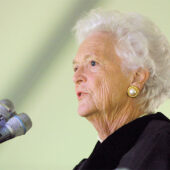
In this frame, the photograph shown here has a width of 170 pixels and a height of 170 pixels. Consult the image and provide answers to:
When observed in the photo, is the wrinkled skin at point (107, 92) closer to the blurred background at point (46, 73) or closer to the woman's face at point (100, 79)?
the woman's face at point (100, 79)

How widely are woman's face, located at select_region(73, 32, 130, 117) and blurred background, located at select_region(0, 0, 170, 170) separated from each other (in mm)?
900

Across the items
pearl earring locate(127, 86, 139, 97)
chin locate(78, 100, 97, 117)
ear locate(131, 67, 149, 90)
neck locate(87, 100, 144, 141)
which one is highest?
ear locate(131, 67, 149, 90)

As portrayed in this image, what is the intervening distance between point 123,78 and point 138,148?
0.91ft

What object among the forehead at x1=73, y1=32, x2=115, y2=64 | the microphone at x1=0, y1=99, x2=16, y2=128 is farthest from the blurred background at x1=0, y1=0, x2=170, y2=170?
the microphone at x1=0, y1=99, x2=16, y2=128

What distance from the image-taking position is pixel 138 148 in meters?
1.20

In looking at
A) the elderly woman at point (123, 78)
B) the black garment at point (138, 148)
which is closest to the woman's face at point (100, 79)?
the elderly woman at point (123, 78)

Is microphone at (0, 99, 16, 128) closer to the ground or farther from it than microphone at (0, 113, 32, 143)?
farther from it

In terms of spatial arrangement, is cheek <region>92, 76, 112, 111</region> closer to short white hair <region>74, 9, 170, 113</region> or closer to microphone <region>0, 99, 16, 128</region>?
short white hair <region>74, 9, 170, 113</region>

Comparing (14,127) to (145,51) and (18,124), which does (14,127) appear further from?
(145,51)

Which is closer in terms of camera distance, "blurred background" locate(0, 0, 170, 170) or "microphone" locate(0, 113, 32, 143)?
"microphone" locate(0, 113, 32, 143)

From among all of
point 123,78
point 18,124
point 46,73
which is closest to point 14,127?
point 18,124

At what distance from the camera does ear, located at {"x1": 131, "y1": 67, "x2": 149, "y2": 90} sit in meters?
1.37

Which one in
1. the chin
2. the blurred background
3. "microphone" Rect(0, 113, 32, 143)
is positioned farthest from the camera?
the blurred background

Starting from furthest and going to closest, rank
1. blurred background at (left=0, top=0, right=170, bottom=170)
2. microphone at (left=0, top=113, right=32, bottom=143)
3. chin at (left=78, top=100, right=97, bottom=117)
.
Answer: blurred background at (left=0, top=0, right=170, bottom=170), chin at (left=78, top=100, right=97, bottom=117), microphone at (left=0, top=113, right=32, bottom=143)
